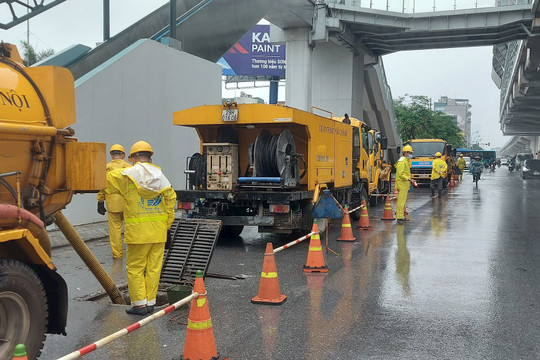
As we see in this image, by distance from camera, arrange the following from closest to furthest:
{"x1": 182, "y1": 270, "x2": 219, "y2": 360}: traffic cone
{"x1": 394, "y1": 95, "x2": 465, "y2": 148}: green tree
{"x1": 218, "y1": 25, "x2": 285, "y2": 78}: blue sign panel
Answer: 1. {"x1": 182, "y1": 270, "x2": 219, "y2": 360}: traffic cone
2. {"x1": 218, "y1": 25, "x2": 285, "y2": 78}: blue sign panel
3. {"x1": 394, "y1": 95, "x2": 465, "y2": 148}: green tree

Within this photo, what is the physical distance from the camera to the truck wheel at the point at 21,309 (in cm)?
354

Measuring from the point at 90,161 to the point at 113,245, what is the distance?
4.59m

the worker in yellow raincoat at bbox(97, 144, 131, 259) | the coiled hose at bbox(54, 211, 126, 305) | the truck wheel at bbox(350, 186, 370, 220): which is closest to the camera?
the coiled hose at bbox(54, 211, 126, 305)

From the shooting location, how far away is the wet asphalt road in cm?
470

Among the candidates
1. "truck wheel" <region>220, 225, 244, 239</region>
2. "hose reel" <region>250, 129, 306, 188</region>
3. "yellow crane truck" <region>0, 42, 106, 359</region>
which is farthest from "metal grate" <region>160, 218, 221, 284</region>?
"truck wheel" <region>220, 225, 244, 239</region>

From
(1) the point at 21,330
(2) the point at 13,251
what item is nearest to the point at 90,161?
(2) the point at 13,251

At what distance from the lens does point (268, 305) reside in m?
6.04

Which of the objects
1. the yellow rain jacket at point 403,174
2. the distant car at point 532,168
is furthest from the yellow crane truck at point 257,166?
the distant car at point 532,168

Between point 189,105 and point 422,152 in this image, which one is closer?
point 189,105

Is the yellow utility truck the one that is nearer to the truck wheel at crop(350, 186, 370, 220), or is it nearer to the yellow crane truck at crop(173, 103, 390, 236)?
the truck wheel at crop(350, 186, 370, 220)

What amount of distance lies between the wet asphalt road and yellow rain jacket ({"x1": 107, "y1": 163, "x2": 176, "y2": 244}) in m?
0.89

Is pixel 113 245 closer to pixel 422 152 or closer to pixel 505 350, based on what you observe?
pixel 505 350

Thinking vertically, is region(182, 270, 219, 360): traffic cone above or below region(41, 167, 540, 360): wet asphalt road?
above

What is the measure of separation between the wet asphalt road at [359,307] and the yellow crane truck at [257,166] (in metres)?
0.71
